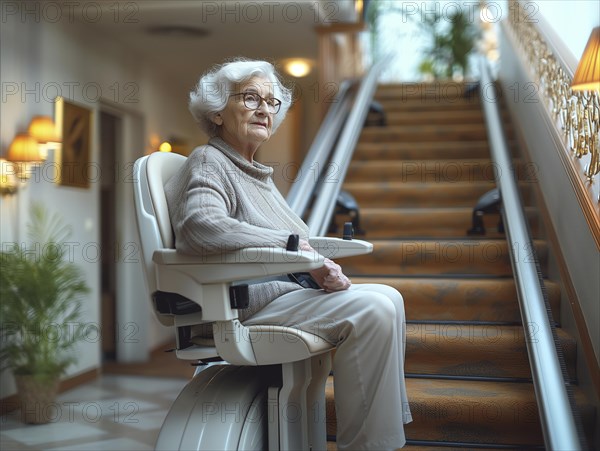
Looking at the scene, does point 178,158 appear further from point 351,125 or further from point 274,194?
point 351,125

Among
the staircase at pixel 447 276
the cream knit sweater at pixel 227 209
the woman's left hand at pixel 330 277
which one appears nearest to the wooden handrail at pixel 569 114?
the staircase at pixel 447 276

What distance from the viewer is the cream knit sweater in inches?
70.1

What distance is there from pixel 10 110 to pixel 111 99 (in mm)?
1674

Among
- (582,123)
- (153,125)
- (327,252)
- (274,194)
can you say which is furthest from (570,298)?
(153,125)

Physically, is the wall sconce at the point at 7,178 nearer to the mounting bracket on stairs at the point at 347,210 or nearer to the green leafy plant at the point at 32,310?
the green leafy plant at the point at 32,310

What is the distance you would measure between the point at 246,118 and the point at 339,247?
0.52 meters

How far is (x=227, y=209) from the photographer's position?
6.38 feet

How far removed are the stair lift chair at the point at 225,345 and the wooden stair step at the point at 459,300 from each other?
134 centimetres

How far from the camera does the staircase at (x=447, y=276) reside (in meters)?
2.67

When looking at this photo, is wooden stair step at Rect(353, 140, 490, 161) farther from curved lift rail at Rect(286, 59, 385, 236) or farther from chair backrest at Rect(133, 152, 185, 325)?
chair backrest at Rect(133, 152, 185, 325)

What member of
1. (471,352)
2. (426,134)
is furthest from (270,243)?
(426,134)

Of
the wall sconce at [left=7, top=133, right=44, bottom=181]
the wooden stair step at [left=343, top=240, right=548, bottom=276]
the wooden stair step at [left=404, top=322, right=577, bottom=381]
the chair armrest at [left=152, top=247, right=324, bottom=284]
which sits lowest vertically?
the wooden stair step at [left=404, top=322, right=577, bottom=381]

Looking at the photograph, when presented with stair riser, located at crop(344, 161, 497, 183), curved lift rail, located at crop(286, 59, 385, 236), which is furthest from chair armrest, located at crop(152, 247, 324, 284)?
stair riser, located at crop(344, 161, 497, 183)

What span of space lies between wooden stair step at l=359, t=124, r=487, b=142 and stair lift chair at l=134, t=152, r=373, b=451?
3715mm
